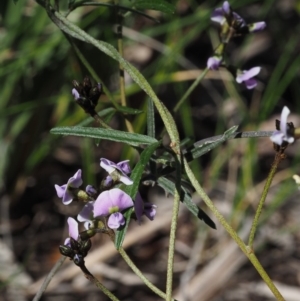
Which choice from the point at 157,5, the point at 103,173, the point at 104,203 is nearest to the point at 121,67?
the point at 157,5

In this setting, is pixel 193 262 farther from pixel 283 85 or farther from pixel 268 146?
pixel 268 146

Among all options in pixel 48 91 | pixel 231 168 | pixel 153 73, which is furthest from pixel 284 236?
pixel 48 91

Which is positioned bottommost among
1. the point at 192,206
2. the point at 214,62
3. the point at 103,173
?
the point at 103,173

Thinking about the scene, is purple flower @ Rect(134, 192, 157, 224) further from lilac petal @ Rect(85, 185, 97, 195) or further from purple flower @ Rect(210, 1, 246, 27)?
purple flower @ Rect(210, 1, 246, 27)

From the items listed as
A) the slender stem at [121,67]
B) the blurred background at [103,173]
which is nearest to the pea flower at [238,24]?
the slender stem at [121,67]

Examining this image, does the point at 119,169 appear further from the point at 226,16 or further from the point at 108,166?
the point at 226,16

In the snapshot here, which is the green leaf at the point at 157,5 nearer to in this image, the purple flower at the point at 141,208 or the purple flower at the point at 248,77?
the purple flower at the point at 248,77

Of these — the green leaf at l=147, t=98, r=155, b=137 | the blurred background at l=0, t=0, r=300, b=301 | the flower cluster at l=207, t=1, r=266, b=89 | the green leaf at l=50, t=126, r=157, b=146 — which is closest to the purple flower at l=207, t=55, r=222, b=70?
the flower cluster at l=207, t=1, r=266, b=89
